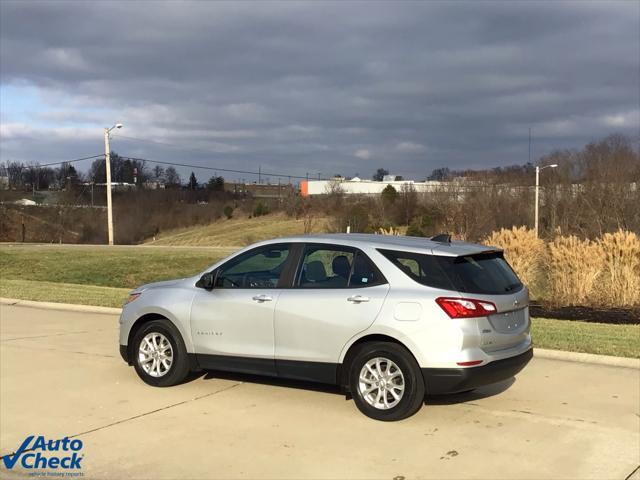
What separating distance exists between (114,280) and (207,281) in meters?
17.5

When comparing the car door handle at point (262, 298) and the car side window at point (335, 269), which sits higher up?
the car side window at point (335, 269)

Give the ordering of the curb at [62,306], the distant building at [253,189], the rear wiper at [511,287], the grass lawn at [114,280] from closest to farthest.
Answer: the rear wiper at [511,287], the grass lawn at [114,280], the curb at [62,306], the distant building at [253,189]

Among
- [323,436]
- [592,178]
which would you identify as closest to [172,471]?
[323,436]

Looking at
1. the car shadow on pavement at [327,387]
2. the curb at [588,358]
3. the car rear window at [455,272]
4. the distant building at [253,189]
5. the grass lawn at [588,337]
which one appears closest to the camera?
the car rear window at [455,272]

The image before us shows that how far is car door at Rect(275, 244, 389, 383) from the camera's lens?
5852 millimetres

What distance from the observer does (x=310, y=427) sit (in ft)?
18.4

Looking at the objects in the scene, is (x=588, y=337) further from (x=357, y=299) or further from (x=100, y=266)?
(x=100, y=266)

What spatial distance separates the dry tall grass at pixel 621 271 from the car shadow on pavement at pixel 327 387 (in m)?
7.98

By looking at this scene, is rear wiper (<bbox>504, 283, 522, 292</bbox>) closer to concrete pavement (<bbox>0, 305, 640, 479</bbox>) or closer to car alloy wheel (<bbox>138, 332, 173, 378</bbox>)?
concrete pavement (<bbox>0, 305, 640, 479</bbox>)

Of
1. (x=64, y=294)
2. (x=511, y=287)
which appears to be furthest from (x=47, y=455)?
(x=64, y=294)

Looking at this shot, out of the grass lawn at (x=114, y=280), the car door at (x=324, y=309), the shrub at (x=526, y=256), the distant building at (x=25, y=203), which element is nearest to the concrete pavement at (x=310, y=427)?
the car door at (x=324, y=309)

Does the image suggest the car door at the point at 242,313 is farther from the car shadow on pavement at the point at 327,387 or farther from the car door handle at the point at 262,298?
the car shadow on pavement at the point at 327,387

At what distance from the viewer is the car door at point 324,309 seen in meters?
5.85

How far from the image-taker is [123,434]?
5.42 m
